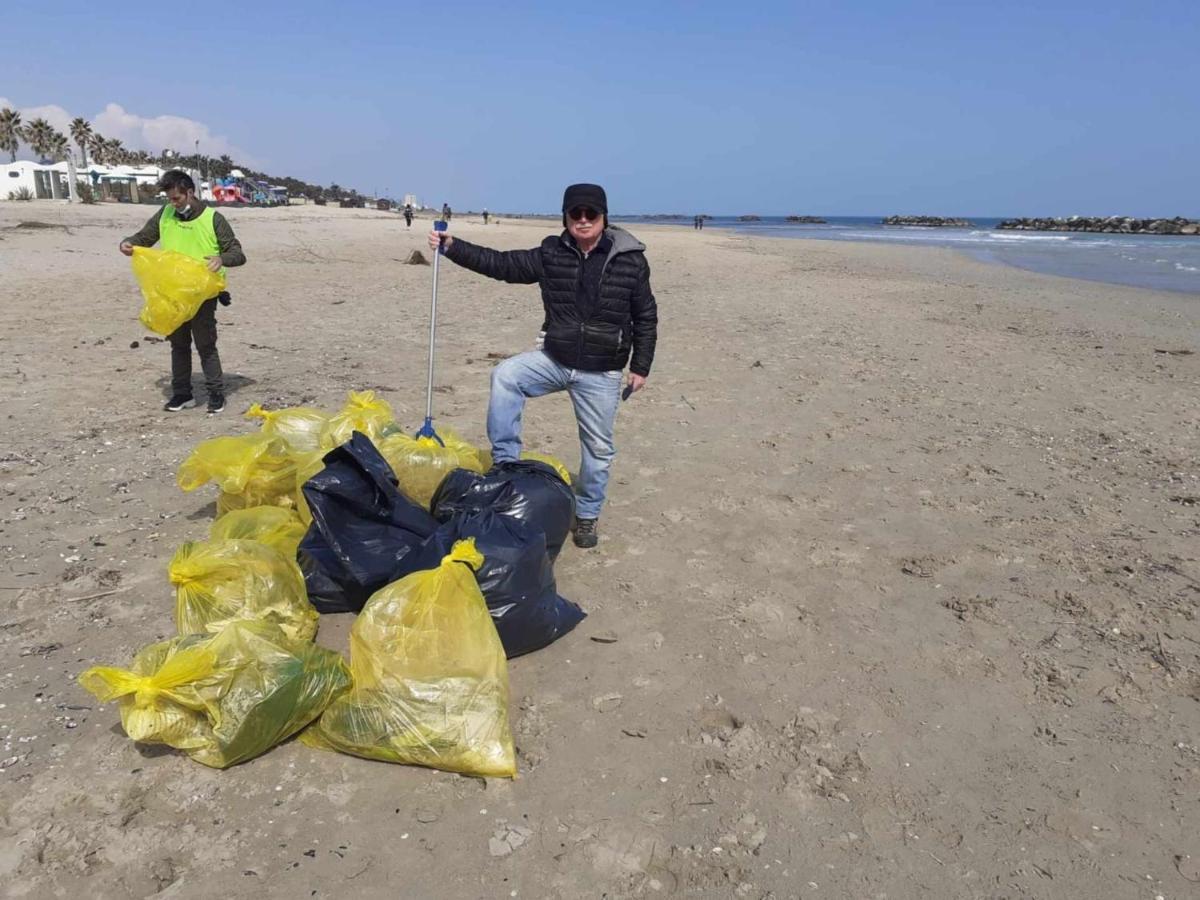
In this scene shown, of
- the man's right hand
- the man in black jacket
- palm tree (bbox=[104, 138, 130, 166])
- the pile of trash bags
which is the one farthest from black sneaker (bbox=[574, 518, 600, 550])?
palm tree (bbox=[104, 138, 130, 166])

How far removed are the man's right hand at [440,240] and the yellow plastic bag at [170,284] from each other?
2.19 m

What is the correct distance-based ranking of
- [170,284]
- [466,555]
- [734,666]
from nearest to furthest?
1. [466,555]
2. [734,666]
3. [170,284]

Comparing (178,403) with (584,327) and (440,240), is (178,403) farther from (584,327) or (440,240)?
(584,327)

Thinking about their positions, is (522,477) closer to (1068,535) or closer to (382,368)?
(1068,535)

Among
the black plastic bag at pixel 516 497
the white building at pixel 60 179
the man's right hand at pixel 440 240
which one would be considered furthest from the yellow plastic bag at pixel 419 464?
the white building at pixel 60 179

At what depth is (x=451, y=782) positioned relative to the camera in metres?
2.37

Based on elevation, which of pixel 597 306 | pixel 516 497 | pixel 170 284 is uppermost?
pixel 597 306

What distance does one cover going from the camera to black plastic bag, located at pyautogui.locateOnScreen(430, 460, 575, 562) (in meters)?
3.34

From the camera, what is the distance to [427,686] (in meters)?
2.40

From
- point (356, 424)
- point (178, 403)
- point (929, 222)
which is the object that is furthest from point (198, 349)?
point (929, 222)

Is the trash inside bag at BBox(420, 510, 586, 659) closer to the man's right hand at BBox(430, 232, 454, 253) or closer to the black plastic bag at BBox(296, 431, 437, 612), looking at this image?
the black plastic bag at BBox(296, 431, 437, 612)

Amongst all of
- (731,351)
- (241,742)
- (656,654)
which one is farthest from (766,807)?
(731,351)

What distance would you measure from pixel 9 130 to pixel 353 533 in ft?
272

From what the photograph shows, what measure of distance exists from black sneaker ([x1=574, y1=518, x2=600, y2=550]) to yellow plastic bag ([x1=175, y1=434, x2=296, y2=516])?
1.39 metres
